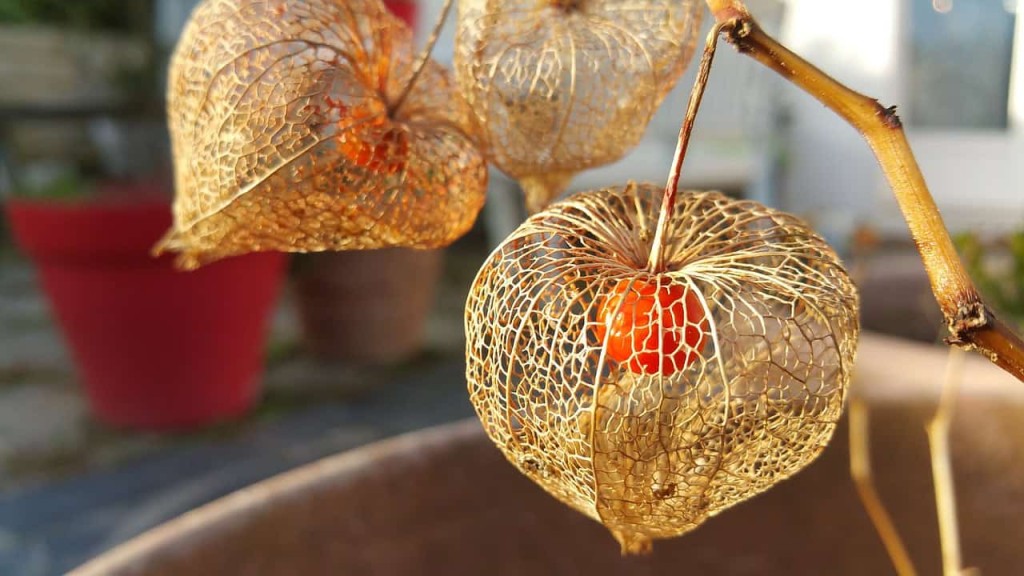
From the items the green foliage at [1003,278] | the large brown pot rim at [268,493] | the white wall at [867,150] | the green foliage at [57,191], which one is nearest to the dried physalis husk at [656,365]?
the large brown pot rim at [268,493]

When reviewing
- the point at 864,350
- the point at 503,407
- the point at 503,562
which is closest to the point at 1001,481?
the point at 864,350

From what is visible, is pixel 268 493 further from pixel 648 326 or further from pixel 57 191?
pixel 57 191

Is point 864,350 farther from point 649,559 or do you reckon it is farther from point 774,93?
point 774,93

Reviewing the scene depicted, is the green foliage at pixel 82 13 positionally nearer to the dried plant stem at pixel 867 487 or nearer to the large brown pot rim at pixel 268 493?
the large brown pot rim at pixel 268 493

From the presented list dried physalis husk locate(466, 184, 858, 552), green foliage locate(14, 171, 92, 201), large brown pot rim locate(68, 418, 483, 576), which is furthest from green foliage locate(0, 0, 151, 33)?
dried physalis husk locate(466, 184, 858, 552)

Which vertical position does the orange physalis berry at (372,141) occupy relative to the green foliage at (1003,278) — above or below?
above

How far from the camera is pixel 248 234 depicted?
34 centimetres

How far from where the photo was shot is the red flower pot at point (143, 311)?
1522 mm

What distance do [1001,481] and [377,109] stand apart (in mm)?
558

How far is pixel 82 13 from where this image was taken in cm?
206

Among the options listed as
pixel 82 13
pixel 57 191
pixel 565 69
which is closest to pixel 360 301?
pixel 57 191

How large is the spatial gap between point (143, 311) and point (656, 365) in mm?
1491

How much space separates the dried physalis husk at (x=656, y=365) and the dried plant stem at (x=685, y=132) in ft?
0.04

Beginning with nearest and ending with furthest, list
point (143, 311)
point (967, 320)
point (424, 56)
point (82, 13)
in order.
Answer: point (967, 320) < point (424, 56) < point (143, 311) < point (82, 13)
